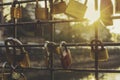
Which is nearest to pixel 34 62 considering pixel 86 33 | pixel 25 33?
pixel 25 33

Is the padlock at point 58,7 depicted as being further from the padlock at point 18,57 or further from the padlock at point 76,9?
the padlock at point 18,57

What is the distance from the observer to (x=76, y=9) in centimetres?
223

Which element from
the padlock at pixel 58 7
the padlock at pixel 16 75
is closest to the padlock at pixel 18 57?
the padlock at pixel 16 75

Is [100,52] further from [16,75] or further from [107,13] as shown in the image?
[16,75]

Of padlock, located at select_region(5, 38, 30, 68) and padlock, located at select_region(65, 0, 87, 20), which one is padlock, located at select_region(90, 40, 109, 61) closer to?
padlock, located at select_region(65, 0, 87, 20)

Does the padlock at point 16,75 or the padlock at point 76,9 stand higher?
the padlock at point 76,9

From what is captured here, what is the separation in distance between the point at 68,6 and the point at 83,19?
0.13 metres

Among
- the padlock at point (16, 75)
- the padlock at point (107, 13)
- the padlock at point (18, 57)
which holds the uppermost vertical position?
the padlock at point (107, 13)

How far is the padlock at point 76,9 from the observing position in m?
A: 2.23

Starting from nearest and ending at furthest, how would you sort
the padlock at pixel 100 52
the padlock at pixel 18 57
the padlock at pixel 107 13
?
the padlock at pixel 107 13 < the padlock at pixel 100 52 < the padlock at pixel 18 57

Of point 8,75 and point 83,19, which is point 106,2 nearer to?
point 83,19

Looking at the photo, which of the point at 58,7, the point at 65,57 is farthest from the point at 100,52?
the point at 58,7

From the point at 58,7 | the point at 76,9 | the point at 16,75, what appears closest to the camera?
the point at 76,9

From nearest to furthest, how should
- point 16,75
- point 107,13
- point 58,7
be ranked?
point 107,13
point 58,7
point 16,75
